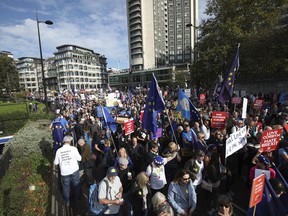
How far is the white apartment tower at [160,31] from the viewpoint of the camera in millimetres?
91125

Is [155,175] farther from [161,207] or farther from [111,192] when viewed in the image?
[161,207]

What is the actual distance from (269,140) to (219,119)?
2.77m

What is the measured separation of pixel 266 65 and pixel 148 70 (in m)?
69.7

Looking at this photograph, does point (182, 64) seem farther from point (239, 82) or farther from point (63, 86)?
point (239, 82)

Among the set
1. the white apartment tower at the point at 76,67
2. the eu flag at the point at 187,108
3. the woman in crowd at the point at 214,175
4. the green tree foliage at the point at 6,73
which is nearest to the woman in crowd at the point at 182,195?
the woman in crowd at the point at 214,175

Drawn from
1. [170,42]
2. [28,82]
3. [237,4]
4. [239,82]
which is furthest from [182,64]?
[28,82]

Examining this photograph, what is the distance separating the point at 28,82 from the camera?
5049 inches

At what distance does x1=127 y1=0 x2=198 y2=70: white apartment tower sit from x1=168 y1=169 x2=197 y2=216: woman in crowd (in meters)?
85.8

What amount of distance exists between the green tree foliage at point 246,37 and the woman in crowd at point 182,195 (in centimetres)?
1516

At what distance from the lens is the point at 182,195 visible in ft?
12.6

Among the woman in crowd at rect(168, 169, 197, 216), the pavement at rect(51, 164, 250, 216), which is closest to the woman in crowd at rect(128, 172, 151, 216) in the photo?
the woman in crowd at rect(168, 169, 197, 216)

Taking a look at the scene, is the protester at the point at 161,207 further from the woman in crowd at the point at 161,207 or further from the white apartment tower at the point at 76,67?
the white apartment tower at the point at 76,67

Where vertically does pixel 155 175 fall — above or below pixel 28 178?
above

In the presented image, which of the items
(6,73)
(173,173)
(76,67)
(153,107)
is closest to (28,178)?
(173,173)
